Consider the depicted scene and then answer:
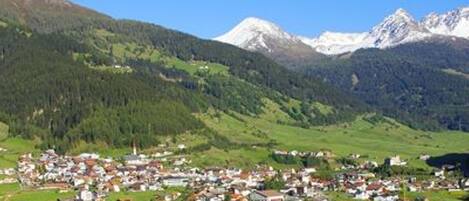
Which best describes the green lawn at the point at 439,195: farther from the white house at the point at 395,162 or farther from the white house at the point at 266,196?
the white house at the point at 395,162

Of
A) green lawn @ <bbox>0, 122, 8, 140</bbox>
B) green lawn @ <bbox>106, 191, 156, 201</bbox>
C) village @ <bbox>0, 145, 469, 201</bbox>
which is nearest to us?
green lawn @ <bbox>106, 191, 156, 201</bbox>


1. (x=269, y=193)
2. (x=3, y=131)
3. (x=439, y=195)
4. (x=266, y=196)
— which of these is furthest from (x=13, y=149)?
(x=439, y=195)

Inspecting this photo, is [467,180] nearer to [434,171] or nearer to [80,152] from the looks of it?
[434,171]

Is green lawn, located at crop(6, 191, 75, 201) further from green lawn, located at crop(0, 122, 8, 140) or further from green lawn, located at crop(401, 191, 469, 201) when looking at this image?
green lawn, located at crop(0, 122, 8, 140)

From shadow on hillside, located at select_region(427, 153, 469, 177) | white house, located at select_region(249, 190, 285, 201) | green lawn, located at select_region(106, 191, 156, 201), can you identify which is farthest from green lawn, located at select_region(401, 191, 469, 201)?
shadow on hillside, located at select_region(427, 153, 469, 177)

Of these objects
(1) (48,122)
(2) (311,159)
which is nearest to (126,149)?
(1) (48,122)

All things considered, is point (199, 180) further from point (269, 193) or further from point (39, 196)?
point (39, 196)
